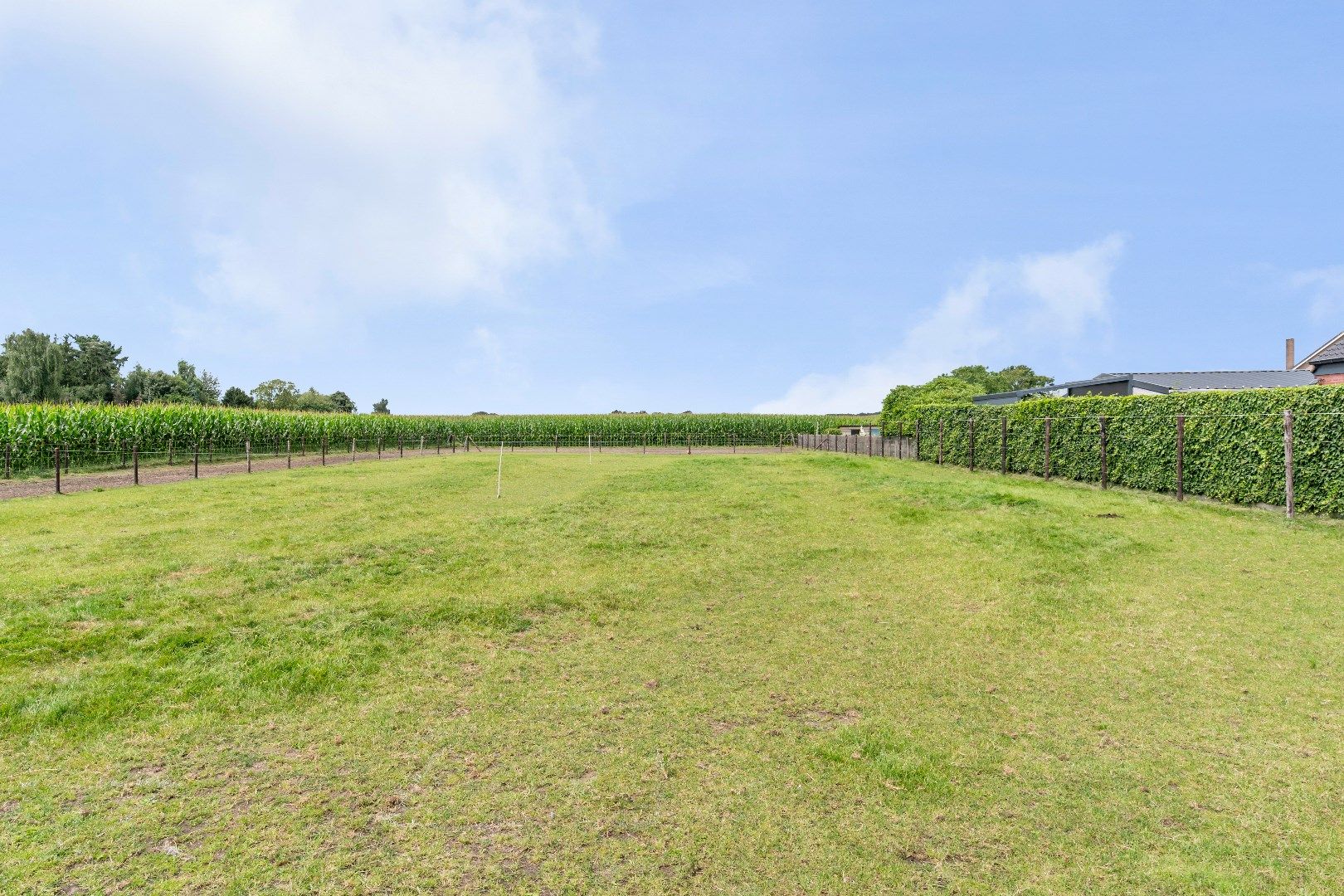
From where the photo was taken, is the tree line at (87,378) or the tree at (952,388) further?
the tree line at (87,378)

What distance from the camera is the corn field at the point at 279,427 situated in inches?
1077

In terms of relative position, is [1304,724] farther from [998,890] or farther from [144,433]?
[144,433]

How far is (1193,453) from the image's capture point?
16.1 meters

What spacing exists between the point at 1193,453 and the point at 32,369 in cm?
9223

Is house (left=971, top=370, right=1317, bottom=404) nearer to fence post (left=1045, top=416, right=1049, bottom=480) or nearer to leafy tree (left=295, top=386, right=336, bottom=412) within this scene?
fence post (left=1045, top=416, right=1049, bottom=480)

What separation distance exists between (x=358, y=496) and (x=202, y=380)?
88093 millimetres

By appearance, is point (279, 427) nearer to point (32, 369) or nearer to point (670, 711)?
point (32, 369)

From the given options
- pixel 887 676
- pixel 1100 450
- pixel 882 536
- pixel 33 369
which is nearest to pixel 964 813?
pixel 887 676

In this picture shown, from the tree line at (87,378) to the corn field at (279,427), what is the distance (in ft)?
49.2

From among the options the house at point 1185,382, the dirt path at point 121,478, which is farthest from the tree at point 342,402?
the house at point 1185,382

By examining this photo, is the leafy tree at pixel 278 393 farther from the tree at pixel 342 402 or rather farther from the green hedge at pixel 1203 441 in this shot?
the green hedge at pixel 1203 441

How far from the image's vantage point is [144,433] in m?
32.9

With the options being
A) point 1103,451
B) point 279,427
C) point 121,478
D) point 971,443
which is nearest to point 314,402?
point 279,427

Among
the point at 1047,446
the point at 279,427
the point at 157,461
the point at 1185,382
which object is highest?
the point at 1185,382
